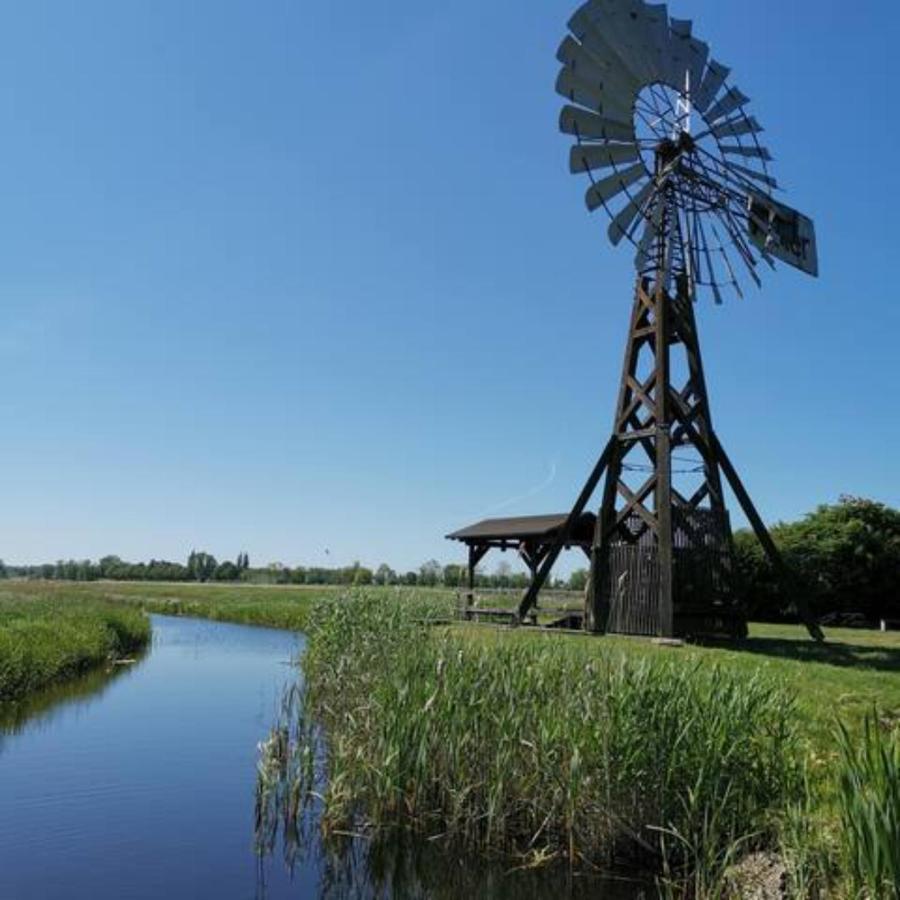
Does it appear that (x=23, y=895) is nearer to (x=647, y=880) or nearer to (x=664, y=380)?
(x=647, y=880)

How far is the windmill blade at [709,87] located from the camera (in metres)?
21.3

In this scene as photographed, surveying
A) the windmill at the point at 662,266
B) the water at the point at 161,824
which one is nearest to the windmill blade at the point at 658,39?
the windmill at the point at 662,266

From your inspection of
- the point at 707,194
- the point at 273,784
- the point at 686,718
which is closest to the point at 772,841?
the point at 686,718

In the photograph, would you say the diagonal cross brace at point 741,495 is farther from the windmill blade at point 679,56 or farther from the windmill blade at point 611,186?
the windmill blade at point 679,56

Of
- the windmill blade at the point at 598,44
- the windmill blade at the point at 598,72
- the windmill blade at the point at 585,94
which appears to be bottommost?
the windmill blade at the point at 585,94

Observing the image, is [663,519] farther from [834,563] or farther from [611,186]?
[834,563]

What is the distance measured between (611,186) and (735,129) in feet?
10.5

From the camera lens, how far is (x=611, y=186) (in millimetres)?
21562

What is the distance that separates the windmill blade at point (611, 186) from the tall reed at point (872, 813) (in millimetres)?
17760

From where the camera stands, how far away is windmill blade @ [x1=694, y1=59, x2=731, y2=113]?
2133 centimetres

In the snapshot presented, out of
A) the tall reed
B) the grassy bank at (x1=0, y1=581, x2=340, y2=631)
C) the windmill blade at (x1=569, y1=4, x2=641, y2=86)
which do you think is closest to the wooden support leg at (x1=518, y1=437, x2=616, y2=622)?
the windmill blade at (x1=569, y1=4, x2=641, y2=86)

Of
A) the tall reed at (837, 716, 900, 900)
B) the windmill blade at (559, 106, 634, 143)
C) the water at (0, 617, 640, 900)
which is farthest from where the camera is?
the windmill blade at (559, 106, 634, 143)

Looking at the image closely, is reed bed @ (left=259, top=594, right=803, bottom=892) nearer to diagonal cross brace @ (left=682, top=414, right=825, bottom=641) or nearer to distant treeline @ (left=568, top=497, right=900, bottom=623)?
diagonal cross brace @ (left=682, top=414, right=825, bottom=641)

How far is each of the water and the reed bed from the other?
486 millimetres
